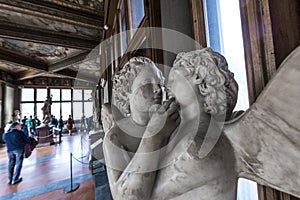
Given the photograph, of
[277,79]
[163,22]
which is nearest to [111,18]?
[163,22]

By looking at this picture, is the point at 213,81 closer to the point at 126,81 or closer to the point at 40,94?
the point at 126,81

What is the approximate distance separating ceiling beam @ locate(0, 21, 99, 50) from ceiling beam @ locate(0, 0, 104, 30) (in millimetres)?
960

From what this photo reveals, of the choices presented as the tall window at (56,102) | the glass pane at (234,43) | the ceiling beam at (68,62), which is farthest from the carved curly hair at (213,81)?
the tall window at (56,102)

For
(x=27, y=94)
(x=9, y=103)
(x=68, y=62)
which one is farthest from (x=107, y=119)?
(x=27, y=94)

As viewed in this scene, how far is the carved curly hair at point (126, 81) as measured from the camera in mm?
641

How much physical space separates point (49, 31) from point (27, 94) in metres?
8.23

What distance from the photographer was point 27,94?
11.2 metres

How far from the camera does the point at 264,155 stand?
16.4 inches

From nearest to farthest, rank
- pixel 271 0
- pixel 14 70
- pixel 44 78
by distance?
pixel 271 0 < pixel 14 70 < pixel 44 78

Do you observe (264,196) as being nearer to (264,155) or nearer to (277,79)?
(264,155)

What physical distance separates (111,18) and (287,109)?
11.0 ft

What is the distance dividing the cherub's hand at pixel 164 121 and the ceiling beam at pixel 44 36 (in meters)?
5.25

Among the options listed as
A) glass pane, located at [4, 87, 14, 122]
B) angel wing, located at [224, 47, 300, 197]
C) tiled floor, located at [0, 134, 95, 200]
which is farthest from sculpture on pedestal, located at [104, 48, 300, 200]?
glass pane, located at [4, 87, 14, 122]

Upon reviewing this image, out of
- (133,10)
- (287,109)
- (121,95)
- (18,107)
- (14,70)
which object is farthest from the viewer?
(18,107)
